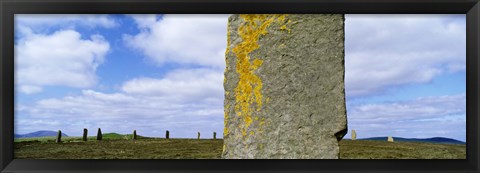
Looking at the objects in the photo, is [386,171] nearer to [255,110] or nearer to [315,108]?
[315,108]

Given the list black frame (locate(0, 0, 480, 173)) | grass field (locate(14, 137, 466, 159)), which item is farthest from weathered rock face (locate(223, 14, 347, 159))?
grass field (locate(14, 137, 466, 159))

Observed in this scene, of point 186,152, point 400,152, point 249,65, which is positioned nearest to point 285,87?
point 249,65

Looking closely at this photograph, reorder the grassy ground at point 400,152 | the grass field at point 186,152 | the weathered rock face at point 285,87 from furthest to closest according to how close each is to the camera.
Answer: the grass field at point 186,152, the grassy ground at point 400,152, the weathered rock face at point 285,87

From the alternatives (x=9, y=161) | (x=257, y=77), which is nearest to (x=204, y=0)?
(x=257, y=77)

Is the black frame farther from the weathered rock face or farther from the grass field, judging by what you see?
the grass field

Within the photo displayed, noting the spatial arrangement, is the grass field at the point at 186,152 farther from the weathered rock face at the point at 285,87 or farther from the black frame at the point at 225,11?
the black frame at the point at 225,11

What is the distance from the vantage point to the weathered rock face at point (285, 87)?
3.37 metres

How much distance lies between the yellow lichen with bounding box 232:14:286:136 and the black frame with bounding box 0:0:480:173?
481mm

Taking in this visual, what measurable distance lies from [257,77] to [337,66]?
0.61 m

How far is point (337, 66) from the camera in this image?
339 centimetres

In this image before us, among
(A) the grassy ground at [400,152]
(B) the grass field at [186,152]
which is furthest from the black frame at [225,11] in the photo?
(A) the grassy ground at [400,152]

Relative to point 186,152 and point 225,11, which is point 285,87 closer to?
point 225,11

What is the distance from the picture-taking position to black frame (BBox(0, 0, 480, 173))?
9.61ft

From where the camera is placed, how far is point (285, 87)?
11.2 ft
